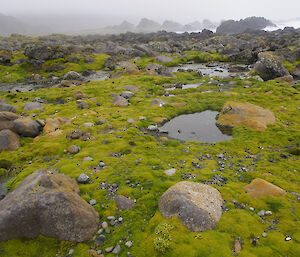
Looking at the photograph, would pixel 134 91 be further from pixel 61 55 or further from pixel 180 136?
pixel 61 55

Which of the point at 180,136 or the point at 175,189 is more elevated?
the point at 175,189

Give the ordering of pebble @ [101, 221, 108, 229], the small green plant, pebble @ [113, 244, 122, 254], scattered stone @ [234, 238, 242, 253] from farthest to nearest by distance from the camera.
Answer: pebble @ [101, 221, 108, 229]
pebble @ [113, 244, 122, 254]
the small green plant
scattered stone @ [234, 238, 242, 253]

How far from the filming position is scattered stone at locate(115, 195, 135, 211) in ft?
45.2

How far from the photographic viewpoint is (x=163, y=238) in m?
11.0

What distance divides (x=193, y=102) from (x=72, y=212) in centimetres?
2889

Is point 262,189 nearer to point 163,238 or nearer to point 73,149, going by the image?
point 163,238

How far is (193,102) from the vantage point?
36.0m

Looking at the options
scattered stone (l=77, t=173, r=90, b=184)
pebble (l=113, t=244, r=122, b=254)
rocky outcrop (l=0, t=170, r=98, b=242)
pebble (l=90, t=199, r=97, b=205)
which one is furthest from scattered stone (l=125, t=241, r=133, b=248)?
scattered stone (l=77, t=173, r=90, b=184)

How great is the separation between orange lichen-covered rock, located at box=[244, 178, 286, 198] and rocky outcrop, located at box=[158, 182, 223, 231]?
244cm

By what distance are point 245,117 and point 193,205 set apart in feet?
63.3

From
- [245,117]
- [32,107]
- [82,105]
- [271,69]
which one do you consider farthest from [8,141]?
[271,69]

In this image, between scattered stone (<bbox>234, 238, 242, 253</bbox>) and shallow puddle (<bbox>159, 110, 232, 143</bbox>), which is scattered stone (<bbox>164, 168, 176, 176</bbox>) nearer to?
scattered stone (<bbox>234, 238, 242, 253</bbox>)

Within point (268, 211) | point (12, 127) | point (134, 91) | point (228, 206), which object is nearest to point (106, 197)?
point (228, 206)

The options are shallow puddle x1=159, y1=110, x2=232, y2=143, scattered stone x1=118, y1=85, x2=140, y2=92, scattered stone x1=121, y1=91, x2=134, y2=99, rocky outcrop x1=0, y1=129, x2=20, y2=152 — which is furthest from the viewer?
scattered stone x1=118, y1=85, x2=140, y2=92
